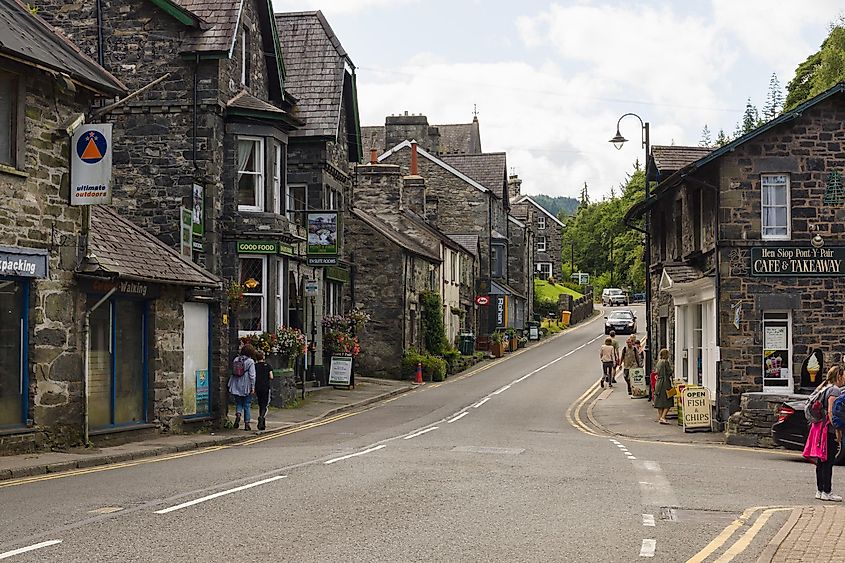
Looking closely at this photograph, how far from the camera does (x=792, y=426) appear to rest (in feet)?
69.6

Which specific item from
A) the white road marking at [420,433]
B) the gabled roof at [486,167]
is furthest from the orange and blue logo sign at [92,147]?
the gabled roof at [486,167]

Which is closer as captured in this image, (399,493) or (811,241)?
(399,493)

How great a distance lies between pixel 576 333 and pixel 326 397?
45.8 m

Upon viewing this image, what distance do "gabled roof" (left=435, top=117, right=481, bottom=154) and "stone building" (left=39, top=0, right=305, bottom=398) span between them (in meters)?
65.6

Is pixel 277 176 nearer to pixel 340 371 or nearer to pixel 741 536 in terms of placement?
pixel 340 371

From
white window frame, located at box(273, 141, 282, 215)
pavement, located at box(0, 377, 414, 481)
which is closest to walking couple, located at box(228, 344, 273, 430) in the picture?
pavement, located at box(0, 377, 414, 481)

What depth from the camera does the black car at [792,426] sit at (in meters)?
21.1

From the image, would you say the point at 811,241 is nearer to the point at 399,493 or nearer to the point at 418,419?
the point at 418,419

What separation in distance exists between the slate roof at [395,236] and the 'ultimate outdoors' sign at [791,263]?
795 inches

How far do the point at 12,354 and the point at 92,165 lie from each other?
361 centimetres

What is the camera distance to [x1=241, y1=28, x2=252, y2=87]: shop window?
30891 millimetres

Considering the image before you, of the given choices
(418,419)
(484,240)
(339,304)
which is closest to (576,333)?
(484,240)

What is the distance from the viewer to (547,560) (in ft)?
31.1

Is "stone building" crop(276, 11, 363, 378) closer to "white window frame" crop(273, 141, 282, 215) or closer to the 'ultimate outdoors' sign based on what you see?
"white window frame" crop(273, 141, 282, 215)
